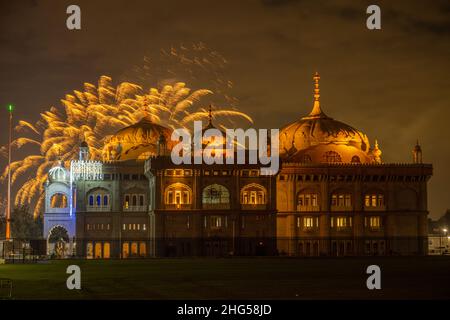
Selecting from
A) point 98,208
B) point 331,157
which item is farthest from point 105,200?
point 331,157

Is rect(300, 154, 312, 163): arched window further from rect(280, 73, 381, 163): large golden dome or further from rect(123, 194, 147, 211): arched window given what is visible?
rect(123, 194, 147, 211): arched window

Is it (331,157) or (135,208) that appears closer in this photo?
(135,208)

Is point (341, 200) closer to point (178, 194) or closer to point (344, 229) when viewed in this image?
point (344, 229)

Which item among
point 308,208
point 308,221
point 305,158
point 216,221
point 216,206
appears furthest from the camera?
point 305,158

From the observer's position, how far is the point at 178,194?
105375mm

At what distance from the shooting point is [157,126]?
119000 millimetres

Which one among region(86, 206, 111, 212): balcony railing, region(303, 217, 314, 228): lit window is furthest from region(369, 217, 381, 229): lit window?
region(86, 206, 111, 212): balcony railing

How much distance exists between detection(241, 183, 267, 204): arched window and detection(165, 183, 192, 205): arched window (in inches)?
224

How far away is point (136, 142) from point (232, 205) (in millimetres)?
17213

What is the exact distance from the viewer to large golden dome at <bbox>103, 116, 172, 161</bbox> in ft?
378
